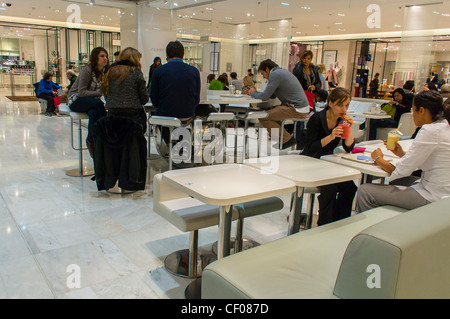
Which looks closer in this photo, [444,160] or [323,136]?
[444,160]

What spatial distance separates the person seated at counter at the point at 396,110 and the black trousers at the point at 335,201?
4101 millimetres

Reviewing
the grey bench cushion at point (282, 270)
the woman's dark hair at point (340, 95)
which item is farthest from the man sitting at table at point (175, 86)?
the grey bench cushion at point (282, 270)

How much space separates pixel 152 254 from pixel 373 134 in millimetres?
5121

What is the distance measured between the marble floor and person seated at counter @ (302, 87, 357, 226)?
1.63ft

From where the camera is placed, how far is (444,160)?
2.13m

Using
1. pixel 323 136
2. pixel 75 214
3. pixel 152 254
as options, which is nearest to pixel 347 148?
pixel 323 136

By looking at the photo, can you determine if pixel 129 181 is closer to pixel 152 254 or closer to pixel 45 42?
pixel 152 254

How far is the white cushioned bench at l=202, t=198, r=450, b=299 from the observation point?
1.19 metres

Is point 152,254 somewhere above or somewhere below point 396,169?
below

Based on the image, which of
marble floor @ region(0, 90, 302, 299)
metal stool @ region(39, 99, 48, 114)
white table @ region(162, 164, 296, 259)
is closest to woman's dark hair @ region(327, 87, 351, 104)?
white table @ region(162, 164, 296, 259)

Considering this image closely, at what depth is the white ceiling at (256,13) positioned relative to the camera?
8531 millimetres

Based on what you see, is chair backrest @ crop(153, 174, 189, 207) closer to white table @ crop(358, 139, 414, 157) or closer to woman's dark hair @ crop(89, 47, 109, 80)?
white table @ crop(358, 139, 414, 157)

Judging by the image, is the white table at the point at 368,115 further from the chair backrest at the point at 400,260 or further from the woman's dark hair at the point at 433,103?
the chair backrest at the point at 400,260
